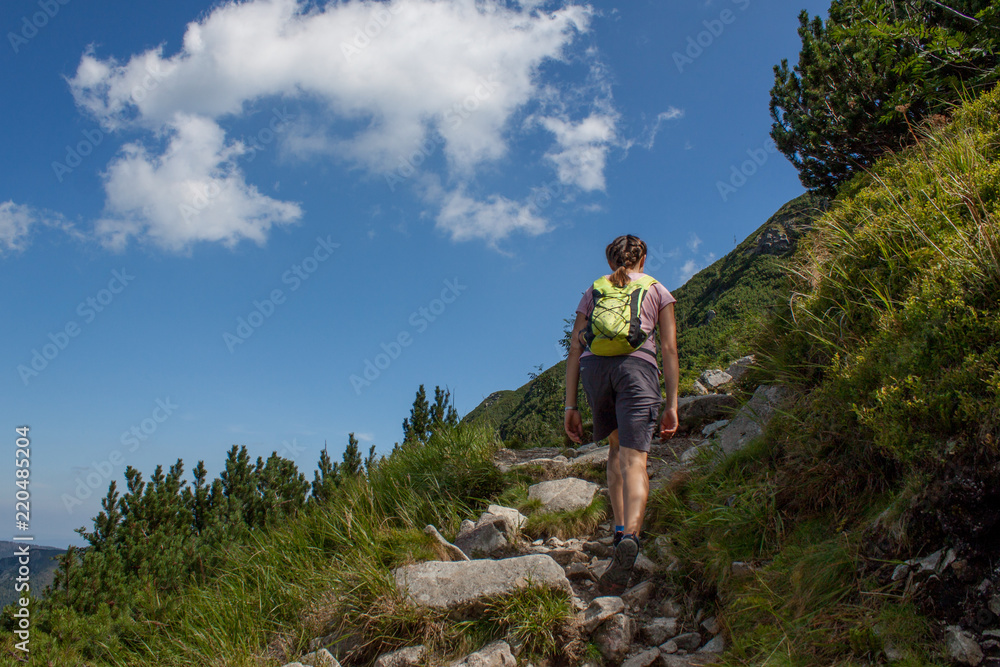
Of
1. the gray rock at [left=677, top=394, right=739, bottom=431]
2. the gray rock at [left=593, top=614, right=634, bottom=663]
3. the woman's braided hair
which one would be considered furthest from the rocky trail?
the woman's braided hair

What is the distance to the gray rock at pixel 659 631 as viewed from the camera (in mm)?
3203

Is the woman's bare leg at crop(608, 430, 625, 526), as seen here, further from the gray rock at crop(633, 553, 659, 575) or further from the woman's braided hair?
the woman's braided hair

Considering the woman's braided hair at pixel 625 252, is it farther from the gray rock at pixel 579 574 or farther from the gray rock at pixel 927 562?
the gray rock at pixel 927 562

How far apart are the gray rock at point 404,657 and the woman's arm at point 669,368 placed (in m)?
2.03

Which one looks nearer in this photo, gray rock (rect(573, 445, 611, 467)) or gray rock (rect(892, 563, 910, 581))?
gray rock (rect(892, 563, 910, 581))

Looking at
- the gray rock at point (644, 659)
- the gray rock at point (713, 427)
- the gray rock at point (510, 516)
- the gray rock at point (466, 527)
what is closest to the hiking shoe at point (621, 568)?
the gray rock at point (644, 659)

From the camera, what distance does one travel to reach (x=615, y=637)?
10.3 ft

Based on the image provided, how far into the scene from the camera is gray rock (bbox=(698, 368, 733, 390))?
8.38 metres

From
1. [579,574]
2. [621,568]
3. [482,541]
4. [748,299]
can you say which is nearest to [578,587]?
[579,574]

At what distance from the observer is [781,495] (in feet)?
12.0

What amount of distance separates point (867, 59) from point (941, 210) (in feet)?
22.9

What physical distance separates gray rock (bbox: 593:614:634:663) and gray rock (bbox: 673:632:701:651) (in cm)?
26

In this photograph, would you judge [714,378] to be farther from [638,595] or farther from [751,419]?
[638,595]

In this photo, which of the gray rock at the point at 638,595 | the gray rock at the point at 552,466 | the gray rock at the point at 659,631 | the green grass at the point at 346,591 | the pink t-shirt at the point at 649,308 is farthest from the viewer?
the gray rock at the point at 552,466
